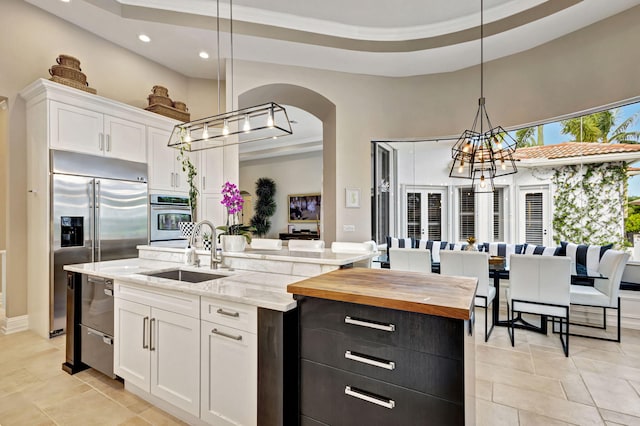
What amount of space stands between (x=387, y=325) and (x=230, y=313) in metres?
0.84

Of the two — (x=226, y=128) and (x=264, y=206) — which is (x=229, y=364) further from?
(x=264, y=206)

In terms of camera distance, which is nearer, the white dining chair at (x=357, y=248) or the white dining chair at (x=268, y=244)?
the white dining chair at (x=357, y=248)

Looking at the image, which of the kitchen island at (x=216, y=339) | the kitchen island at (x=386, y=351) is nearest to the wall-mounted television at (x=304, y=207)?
the kitchen island at (x=216, y=339)

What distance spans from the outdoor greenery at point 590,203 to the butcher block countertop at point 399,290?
3637 mm

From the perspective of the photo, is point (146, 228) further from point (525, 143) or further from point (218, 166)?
point (525, 143)

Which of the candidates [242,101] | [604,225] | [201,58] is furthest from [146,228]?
[604,225]

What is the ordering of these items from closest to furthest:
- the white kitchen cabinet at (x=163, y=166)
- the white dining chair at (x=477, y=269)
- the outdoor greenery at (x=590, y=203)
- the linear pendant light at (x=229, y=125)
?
the linear pendant light at (x=229, y=125), the white dining chair at (x=477, y=269), the outdoor greenery at (x=590, y=203), the white kitchen cabinet at (x=163, y=166)

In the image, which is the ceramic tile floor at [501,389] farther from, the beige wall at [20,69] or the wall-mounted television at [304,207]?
the wall-mounted television at [304,207]

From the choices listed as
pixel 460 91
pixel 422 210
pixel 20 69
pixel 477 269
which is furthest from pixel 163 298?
pixel 422 210

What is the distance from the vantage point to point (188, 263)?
2.57 metres

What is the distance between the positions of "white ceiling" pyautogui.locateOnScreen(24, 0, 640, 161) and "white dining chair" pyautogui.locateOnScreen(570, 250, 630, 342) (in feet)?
8.22

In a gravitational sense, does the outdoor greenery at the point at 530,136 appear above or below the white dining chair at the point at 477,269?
above

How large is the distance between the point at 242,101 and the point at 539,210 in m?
4.79

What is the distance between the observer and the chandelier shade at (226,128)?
2.26 m
